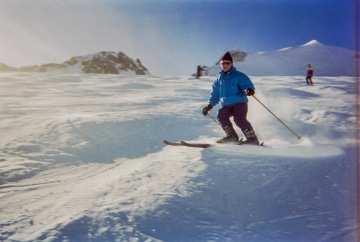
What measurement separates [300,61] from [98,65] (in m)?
86.5

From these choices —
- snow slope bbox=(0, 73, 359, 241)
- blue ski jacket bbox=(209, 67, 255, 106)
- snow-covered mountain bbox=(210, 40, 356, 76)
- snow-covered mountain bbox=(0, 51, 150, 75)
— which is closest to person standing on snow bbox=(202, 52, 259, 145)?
blue ski jacket bbox=(209, 67, 255, 106)

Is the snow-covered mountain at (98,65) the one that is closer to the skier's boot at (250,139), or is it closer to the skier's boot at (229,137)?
the skier's boot at (229,137)

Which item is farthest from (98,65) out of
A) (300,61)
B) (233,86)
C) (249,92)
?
(249,92)

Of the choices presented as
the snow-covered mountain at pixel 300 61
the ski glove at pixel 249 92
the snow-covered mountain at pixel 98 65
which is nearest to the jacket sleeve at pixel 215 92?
the ski glove at pixel 249 92

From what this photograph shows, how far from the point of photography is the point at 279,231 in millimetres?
1727

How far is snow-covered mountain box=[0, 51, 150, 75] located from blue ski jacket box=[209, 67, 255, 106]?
114547mm

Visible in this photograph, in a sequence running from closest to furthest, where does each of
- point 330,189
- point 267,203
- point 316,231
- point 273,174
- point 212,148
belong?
1. point 316,231
2. point 267,203
3. point 330,189
4. point 273,174
5. point 212,148

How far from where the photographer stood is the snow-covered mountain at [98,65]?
380ft

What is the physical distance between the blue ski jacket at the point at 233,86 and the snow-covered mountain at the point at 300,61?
172 ft

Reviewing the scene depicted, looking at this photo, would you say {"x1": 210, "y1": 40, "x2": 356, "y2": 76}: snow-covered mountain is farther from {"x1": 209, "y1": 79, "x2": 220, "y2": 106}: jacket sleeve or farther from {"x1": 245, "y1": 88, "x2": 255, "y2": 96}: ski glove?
{"x1": 245, "y1": 88, "x2": 255, "y2": 96}: ski glove

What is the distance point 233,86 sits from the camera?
4.71 meters

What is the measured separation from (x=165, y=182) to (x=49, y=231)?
3.39 ft

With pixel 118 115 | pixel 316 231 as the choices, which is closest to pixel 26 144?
pixel 118 115

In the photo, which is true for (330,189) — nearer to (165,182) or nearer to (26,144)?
(165,182)
